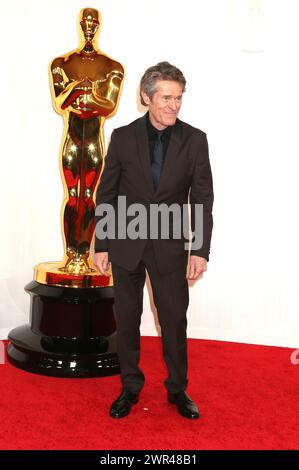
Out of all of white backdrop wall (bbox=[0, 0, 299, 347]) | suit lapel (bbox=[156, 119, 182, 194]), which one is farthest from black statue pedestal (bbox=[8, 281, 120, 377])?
suit lapel (bbox=[156, 119, 182, 194])

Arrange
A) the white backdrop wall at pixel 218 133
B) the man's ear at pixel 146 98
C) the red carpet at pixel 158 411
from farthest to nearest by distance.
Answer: the white backdrop wall at pixel 218 133
the man's ear at pixel 146 98
the red carpet at pixel 158 411

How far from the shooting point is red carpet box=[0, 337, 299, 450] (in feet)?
6.84

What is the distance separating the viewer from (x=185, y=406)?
2320mm

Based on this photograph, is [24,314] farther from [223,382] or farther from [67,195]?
[223,382]

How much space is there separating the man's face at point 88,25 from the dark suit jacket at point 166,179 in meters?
0.88

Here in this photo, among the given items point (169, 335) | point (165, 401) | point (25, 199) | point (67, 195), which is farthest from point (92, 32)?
point (165, 401)

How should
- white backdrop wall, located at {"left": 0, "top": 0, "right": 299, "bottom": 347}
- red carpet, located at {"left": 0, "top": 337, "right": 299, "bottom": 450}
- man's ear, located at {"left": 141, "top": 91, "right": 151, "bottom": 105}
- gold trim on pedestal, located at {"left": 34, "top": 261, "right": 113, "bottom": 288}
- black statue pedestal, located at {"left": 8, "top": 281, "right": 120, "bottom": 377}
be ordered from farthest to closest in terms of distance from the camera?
1. white backdrop wall, located at {"left": 0, "top": 0, "right": 299, "bottom": 347}
2. gold trim on pedestal, located at {"left": 34, "top": 261, "right": 113, "bottom": 288}
3. black statue pedestal, located at {"left": 8, "top": 281, "right": 120, "bottom": 377}
4. man's ear, located at {"left": 141, "top": 91, "right": 151, "bottom": 105}
5. red carpet, located at {"left": 0, "top": 337, "right": 299, "bottom": 450}

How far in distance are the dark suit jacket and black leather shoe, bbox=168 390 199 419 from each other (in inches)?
20.3

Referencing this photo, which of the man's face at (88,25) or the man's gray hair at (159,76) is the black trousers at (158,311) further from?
the man's face at (88,25)

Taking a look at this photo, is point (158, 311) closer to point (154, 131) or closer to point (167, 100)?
point (154, 131)

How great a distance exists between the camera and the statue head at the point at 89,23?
2.94 metres

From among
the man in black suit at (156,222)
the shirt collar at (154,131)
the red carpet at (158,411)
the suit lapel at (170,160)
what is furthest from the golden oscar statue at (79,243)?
the suit lapel at (170,160)

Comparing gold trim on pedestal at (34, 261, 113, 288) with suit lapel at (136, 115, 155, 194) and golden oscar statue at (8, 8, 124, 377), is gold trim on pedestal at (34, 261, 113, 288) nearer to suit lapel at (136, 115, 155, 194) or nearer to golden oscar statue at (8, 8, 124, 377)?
golden oscar statue at (8, 8, 124, 377)

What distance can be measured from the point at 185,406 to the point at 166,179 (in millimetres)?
885
